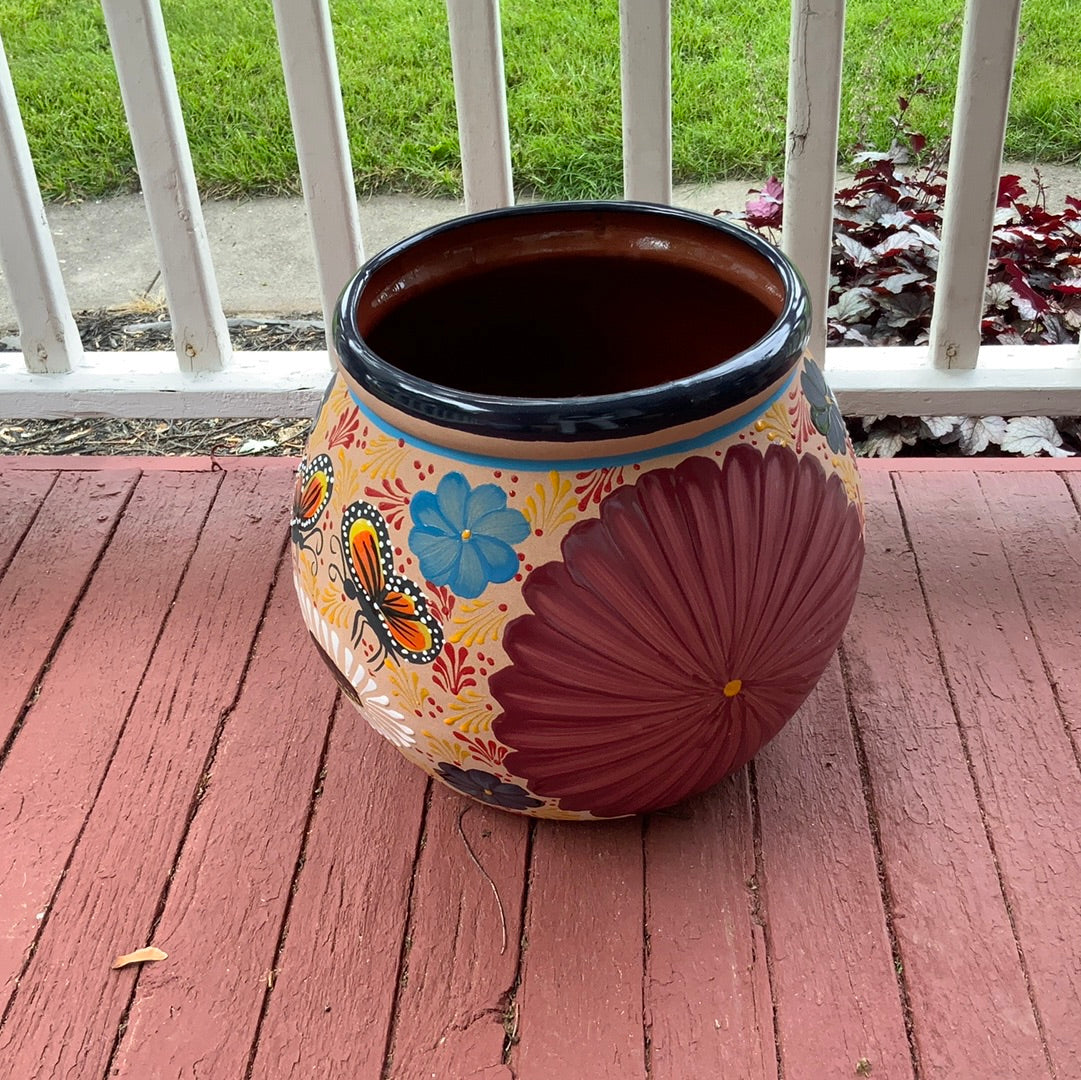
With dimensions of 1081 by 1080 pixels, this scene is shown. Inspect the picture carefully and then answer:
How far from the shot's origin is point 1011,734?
3.92ft

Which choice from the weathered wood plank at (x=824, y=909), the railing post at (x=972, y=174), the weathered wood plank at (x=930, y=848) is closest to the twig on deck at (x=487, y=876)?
the weathered wood plank at (x=824, y=909)

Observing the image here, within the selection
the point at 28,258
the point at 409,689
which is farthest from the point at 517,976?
the point at 28,258

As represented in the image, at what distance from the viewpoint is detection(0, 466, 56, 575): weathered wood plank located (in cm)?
153

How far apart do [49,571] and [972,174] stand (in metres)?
1.14

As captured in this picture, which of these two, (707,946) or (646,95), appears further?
(646,95)

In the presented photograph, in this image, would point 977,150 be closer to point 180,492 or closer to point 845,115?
point 180,492

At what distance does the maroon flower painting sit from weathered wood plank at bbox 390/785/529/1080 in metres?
0.14

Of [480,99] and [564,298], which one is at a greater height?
[480,99]

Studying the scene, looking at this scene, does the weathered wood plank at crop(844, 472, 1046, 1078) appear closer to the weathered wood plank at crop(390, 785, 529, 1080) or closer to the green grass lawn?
the weathered wood plank at crop(390, 785, 529, 1080)

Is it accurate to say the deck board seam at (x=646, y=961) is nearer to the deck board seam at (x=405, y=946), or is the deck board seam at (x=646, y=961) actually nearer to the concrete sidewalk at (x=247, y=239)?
the deck board seam at (x=405, y=946)

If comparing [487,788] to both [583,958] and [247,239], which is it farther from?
[247,239]

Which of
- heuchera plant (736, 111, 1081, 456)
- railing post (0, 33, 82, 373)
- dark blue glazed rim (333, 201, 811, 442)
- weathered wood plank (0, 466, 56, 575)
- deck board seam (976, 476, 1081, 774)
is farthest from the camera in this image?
heuchera plant (736, 111, 1081, 456)

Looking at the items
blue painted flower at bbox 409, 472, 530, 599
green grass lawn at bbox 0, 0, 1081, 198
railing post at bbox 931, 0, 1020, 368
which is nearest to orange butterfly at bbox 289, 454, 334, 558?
blue painted flower at bbox 409, 472, 530, 599

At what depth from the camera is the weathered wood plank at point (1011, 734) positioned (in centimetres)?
101
